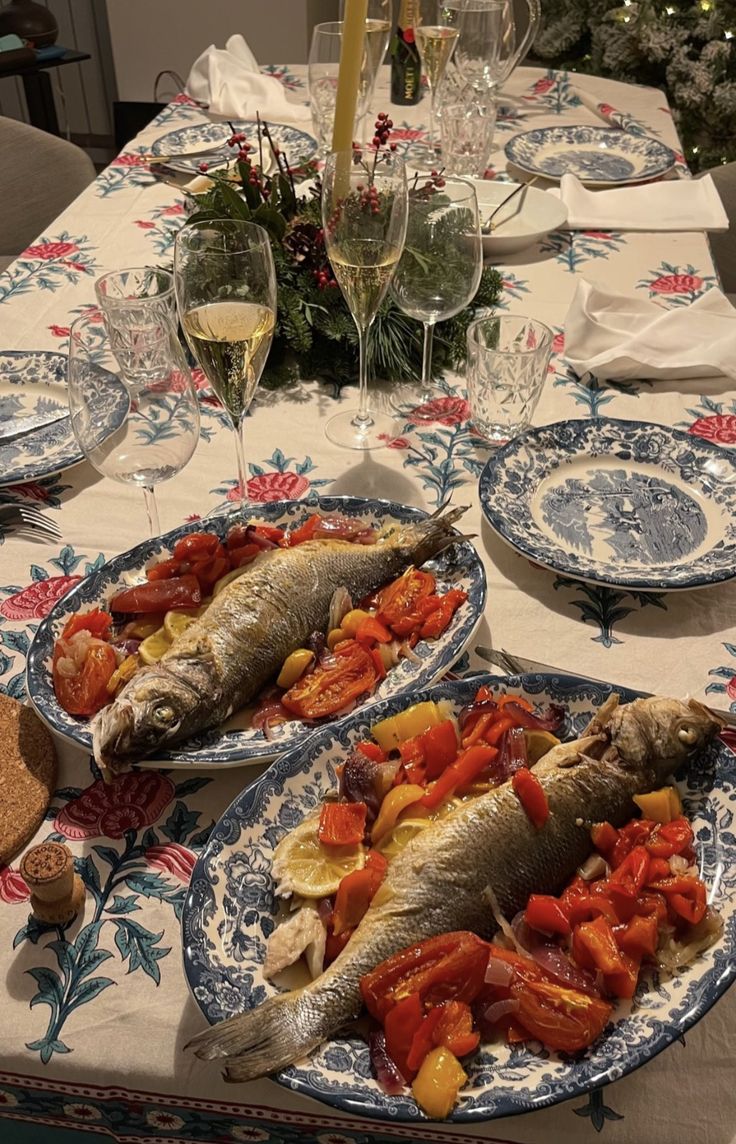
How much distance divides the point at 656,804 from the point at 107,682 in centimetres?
52

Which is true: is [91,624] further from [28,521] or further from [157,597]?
[28,521]

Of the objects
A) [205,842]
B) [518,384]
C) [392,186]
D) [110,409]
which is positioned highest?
[392,186]

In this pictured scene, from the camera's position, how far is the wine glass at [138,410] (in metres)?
1.06

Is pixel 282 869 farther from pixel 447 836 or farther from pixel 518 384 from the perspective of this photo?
pixel 518 384

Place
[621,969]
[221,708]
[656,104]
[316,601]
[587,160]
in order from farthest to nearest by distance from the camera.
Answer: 1. [656,104]
2. [587,160]
3. [316,601]
4. [221,708]
5. [621,969]

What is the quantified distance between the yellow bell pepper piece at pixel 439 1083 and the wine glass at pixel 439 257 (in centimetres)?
105

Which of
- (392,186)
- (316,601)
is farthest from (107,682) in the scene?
(392,186)

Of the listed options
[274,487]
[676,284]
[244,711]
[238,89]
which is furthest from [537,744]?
[238,89]

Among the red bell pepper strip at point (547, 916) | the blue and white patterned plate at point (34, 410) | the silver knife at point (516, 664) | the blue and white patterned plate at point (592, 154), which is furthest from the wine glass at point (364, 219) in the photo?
the blue and white patterned plate at point (592, 154)

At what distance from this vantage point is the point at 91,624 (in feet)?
3.40

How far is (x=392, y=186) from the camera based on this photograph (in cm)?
129

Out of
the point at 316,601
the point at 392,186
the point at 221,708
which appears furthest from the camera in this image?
the point at 392,186

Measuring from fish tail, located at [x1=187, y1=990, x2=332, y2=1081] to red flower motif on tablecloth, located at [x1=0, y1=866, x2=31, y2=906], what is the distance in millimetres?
241

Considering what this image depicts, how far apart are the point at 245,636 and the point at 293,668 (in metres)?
0.06
